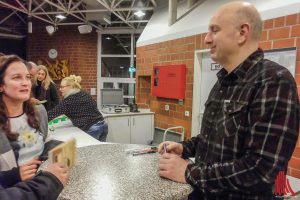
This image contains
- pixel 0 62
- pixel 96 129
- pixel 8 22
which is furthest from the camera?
pixel 8 22

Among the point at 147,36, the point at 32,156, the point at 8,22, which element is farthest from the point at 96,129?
the point at 8,22

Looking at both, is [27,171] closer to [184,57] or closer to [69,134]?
[69,134]

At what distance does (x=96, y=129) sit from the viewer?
3.34 meters

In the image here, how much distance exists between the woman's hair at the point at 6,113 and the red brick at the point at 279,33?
241 centimetres

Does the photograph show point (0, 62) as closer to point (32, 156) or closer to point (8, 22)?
point (32, 156)

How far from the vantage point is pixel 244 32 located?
101 cm

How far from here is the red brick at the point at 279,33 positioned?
2.62 m

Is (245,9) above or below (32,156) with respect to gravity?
above

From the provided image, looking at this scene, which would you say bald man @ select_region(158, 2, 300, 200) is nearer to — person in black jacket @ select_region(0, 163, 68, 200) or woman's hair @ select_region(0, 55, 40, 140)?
person in black jacket @ select_region(0, 163, 68, 200)

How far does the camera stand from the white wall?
8.75ft

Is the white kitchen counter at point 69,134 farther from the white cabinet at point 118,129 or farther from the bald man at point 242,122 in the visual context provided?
the bald man at point 242,122

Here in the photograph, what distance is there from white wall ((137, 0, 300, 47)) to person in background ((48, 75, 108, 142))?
182 centimetres

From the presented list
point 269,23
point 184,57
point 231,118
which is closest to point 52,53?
point 184,57

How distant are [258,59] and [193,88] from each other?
2.93 metres
